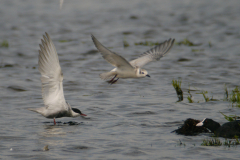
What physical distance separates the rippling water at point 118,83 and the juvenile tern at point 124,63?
33.5 inches

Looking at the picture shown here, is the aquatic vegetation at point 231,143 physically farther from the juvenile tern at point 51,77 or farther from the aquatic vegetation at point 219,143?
the juvenile tern at point 51,77

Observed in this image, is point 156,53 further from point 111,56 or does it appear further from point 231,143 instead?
point 231,143

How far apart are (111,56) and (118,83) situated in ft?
14.2

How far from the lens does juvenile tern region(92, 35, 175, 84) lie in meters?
9.77

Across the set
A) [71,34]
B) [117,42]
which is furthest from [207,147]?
[71,34]

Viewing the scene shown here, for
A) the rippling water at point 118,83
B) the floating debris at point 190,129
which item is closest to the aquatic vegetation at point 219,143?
the rippling water at point 118,83

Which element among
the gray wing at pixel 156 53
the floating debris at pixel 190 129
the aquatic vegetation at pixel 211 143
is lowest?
the aquatic vegetation at pixel 211 143

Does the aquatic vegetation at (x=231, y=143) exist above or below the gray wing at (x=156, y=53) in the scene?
below

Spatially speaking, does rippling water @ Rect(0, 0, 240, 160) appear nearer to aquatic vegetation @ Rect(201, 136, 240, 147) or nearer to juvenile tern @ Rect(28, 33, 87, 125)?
aquatic vegetation @ Rect(201, 136, 240, 147)

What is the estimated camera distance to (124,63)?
34.6 feet

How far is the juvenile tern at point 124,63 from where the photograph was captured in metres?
9.77

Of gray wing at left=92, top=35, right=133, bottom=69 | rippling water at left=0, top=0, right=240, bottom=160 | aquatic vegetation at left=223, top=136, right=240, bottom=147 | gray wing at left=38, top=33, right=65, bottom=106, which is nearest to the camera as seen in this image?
aquatic vegetation at left=223, top=136, right=240, bottom=147

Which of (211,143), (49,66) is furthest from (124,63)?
(211,143)

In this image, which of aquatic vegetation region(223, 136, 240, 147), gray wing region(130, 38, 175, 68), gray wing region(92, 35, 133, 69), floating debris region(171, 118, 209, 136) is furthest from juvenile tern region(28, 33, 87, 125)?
gray wing region(130, 38, 175, 68)
